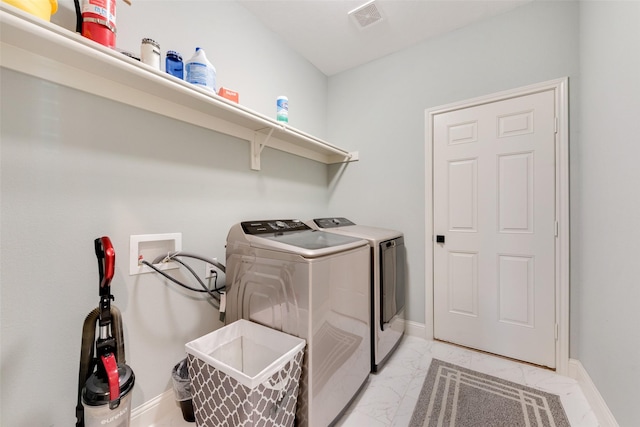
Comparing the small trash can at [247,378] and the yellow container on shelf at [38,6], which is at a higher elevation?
the yellow container on shelf at [38,6]

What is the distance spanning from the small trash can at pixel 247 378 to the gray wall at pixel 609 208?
145 cm

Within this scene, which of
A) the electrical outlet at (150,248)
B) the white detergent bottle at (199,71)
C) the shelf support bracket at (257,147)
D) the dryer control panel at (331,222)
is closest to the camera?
the electrical outlet at (150,248)

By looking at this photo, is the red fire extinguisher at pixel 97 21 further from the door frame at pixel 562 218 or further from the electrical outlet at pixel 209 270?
the door frame at pixel 562 218

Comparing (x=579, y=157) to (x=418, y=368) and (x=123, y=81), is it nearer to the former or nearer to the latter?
(x=418, y=368)

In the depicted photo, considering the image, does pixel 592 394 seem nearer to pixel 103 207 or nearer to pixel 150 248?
pixel 150 248

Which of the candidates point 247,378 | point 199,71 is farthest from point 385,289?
point 199,71

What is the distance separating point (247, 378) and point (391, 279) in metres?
1.30

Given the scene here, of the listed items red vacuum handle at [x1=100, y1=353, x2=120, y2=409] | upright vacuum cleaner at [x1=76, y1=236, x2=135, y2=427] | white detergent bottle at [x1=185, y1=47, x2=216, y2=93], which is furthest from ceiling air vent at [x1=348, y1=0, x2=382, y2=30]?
red vacuum handle at [x1=100, y1=353, x2=120, y2=409]

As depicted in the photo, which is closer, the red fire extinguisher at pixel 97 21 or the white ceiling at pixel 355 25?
the red fire extinguisher at pixel 97 21

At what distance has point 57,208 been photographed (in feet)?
3.36

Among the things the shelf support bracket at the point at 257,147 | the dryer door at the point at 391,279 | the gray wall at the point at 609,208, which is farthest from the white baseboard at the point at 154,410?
the gray wall at the point at 609,208

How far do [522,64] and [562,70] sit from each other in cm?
25

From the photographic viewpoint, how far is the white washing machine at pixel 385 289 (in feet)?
5.65

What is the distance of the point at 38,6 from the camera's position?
878 millimetres
